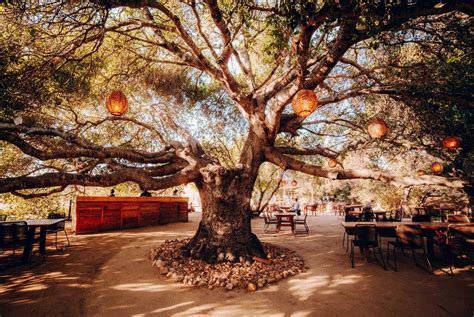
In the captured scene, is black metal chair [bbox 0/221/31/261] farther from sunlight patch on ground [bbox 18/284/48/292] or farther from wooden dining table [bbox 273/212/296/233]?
wooden dining table [bbox 273/212/296/233]

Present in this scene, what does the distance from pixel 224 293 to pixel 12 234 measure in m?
5.20

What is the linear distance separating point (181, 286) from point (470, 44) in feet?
23.7

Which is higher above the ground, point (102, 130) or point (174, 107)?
point (174, 107)

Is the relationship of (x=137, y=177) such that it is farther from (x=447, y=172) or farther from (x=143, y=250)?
(x=447, y=172)

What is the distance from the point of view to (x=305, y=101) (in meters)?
4.12

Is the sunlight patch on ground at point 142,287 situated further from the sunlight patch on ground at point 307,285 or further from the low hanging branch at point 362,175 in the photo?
the low hanging branch at point 362,175

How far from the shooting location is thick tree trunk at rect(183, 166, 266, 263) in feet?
18.2

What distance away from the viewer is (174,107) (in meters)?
9.78

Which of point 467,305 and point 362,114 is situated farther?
point 362,114

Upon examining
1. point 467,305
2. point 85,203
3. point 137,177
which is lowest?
point 467,305

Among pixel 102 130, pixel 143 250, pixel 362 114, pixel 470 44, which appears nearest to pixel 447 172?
pixel 362 114

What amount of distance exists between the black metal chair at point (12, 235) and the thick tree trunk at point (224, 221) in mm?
3826

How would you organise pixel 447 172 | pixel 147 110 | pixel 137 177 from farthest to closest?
1. pixel 447 172
2. pixel 147 110
3. pixel 137 177

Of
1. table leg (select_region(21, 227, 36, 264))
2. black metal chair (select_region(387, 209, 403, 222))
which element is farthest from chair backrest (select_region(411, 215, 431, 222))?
table leg (select_region(21, 227, 36, 264))
